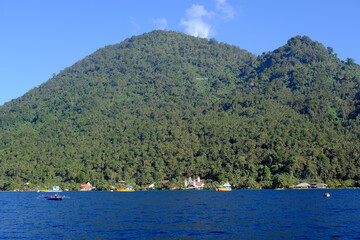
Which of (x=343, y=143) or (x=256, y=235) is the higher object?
(x=343, y=143)

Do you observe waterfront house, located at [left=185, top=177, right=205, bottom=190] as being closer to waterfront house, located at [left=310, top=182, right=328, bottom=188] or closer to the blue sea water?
waterfront house, located at [left=310, top=182, right=328, bottom=188]

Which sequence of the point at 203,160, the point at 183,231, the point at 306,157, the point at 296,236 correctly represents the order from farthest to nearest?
1. the point at 203,160
2. the point at 306,157
3. the point at 183,231
4. the point at 296,236

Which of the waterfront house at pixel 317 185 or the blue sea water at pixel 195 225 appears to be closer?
the blue sea water at pixel 195 225

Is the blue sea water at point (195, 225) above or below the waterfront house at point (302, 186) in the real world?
above

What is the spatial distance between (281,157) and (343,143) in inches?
1232

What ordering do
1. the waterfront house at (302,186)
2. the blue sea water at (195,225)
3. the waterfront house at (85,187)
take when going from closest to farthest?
the blue sea water at (195,225) < the waterfront house at (302,186) < the waterfront house at (85,187)

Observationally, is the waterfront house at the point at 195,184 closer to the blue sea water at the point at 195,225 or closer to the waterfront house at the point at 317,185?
the waterfront house at the point at 317,185

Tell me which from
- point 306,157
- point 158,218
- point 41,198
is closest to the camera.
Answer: point 158,218

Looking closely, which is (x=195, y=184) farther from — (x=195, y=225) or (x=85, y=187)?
(x=195, y=225)

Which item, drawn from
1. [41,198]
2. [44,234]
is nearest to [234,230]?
[44,234]

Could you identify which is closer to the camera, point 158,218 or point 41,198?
point 158,218

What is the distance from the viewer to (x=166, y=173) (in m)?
197

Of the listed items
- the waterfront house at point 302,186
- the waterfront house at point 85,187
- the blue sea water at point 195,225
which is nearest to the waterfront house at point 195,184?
the waterfront house at point 302,186

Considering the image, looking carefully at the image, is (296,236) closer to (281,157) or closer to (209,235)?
(209,235)
